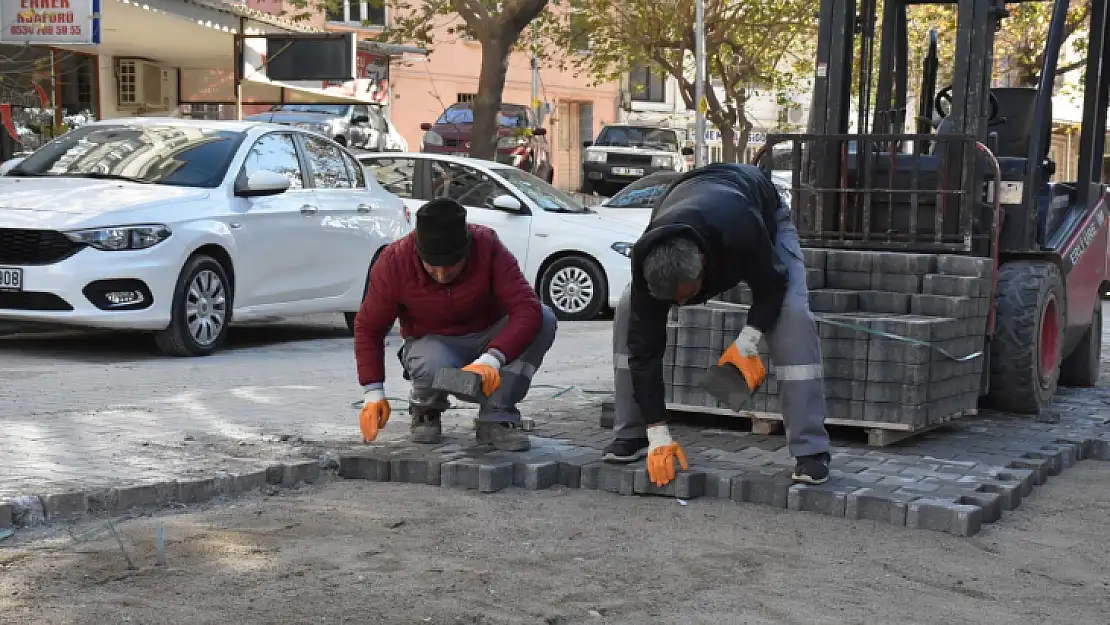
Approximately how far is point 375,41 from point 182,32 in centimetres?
1176

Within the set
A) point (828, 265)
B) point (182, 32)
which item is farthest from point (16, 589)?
point (182, 32)

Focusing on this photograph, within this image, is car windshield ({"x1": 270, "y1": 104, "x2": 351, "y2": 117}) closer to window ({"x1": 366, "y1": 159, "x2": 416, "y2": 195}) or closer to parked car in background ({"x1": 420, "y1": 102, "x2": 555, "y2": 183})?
parked car in background ({"x1": 420, "y1": 102, "x2": 555, "y2": 183})

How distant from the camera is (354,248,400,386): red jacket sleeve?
22.2ft

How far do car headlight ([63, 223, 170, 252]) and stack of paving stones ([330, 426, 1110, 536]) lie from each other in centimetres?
385

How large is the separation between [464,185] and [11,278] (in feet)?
20.0

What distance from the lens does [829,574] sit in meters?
5.22

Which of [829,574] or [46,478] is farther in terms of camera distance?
[46,478]

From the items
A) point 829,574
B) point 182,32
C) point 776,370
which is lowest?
point 829,574

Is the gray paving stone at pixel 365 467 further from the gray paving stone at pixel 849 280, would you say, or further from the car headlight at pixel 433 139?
the car headlight at pixel 433 139

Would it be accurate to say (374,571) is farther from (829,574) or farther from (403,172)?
(403,172)

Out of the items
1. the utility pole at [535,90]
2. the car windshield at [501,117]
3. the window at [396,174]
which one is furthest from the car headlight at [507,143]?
the window at [396,174]

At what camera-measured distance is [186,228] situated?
10648mm

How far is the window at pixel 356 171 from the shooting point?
13047 mm

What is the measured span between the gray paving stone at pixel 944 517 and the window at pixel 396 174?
33.8 feet
